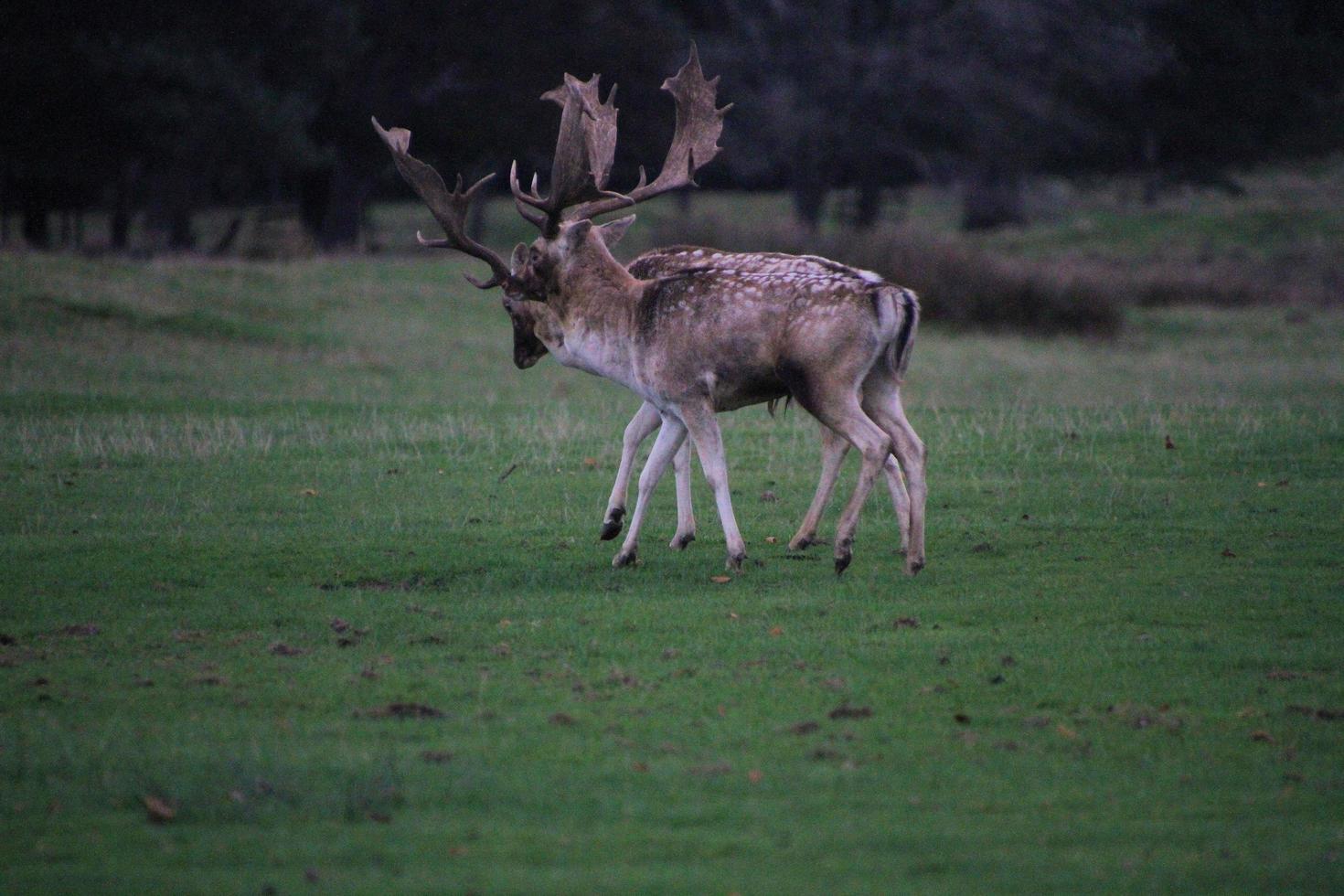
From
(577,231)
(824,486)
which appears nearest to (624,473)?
(824,486)

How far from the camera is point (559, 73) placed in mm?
54094

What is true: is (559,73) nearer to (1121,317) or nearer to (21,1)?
(21,1)

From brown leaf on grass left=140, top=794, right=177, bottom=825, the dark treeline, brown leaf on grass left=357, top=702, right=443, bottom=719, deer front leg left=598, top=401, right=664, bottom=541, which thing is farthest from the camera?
the dark treeline

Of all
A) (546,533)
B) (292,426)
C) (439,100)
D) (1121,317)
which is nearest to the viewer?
(546,533)

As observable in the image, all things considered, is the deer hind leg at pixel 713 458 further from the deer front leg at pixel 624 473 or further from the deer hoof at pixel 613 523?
the deer hoof at pixel 613 523

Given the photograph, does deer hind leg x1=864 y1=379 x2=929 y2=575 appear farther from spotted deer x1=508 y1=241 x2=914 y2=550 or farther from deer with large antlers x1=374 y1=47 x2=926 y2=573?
spotted deer x1=508 y1=241 x2=914 y2=550

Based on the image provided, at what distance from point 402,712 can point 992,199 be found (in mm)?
57321

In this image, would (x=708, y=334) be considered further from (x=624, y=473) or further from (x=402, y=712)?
(x=402, y=712)

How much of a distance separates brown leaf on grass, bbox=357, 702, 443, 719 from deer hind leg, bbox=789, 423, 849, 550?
15.9 ft

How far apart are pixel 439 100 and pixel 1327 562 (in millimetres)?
45117

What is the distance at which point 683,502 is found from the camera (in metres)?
12.4

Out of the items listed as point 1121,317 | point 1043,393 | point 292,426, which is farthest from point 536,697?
point 1121,317

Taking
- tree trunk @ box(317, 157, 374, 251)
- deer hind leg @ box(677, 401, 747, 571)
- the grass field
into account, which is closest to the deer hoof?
the grass field

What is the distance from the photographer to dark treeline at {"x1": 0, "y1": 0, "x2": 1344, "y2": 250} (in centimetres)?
4706
